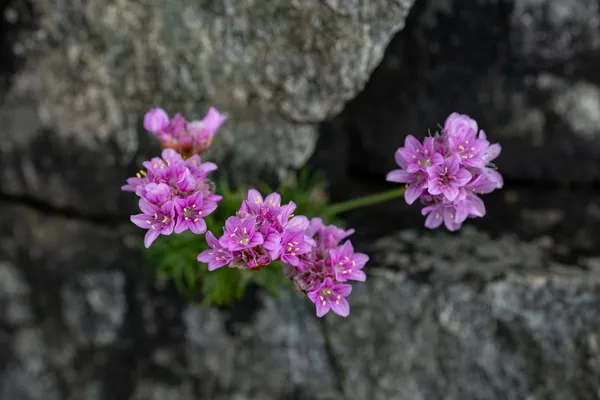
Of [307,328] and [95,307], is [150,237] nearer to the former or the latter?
[307,328]

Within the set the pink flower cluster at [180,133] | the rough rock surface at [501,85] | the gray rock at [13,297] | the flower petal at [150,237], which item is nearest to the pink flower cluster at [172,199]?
the flower petal at [150,237]

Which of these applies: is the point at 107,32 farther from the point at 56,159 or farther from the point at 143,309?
the point at 143,309

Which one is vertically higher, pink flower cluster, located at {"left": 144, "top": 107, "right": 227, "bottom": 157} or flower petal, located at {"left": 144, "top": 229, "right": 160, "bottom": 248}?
pink flower cluster, located at {"left": 144, "top": 107, "right": 227, "bottom": 157}

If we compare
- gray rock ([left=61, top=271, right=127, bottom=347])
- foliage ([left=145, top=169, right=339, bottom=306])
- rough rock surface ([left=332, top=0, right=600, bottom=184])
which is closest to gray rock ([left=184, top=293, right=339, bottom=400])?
foliage ([left=145, top=169, right=339, bottom=306])

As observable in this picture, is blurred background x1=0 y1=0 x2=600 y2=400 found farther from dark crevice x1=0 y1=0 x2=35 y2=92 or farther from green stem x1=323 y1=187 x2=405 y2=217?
green stem x1=323 y1=187 x2=405 y2=217

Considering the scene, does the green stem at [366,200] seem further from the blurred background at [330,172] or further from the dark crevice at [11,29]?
the dark crevice at [11,29]
